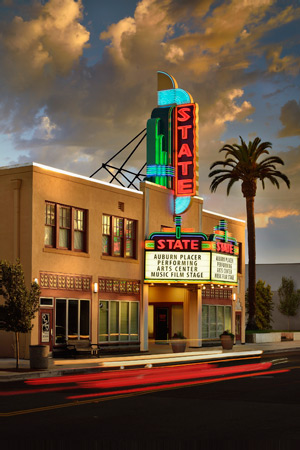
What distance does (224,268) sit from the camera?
42406 millimetres

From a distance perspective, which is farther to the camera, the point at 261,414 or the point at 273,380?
the point at 273,380

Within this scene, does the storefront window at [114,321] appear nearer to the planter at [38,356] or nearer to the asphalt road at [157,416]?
the planter at [38,356]

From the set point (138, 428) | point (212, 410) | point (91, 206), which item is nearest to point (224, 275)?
point (91, 206)

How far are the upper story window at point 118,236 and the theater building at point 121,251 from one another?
58 mm

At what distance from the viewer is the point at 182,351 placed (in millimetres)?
38406

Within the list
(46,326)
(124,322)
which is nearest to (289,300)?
(124,322)

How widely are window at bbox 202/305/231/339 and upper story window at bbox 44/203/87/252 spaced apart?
13963mm

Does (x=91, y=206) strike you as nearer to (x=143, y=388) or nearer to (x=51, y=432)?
(x=143, y=388)

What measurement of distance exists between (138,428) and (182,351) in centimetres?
2552

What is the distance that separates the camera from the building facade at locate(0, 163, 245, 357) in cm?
3247

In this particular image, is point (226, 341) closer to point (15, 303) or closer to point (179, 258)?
point (179, 258)

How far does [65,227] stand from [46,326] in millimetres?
5078

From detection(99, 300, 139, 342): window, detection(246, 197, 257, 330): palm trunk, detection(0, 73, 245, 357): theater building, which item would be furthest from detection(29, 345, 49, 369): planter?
detection(246, 197, 257, 330): palm trunk

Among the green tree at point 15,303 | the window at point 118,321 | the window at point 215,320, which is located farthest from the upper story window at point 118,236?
the green tree at point 15,303
